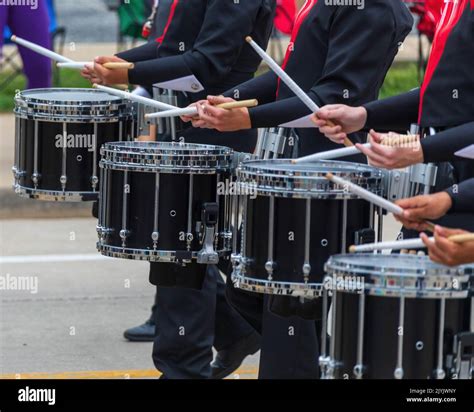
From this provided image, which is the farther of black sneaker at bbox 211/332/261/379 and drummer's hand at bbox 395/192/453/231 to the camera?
black sneaker at bbox 211/332/261/379

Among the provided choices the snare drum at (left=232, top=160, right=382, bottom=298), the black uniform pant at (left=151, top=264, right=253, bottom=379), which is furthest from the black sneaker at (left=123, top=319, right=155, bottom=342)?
the snare drum at (left=232, top=160, right=382, bottom=298)

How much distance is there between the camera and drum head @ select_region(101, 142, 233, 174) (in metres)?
5.14

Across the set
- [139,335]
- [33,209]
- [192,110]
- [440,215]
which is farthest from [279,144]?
[33,209]

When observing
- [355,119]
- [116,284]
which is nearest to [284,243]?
[355,119]

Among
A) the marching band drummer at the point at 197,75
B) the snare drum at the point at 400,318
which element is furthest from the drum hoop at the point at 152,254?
the snare drum at the point at 400,318

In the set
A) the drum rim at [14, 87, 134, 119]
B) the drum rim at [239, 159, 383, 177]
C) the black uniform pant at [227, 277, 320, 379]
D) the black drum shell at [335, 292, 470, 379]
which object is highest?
the drum rim at [14, 87, 134, 119]

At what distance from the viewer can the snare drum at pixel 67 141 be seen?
230 inches

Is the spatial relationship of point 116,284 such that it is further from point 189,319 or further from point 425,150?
point 425,150

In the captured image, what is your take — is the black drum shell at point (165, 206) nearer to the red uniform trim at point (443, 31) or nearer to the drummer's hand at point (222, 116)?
the drummer's hand at point (222, 116)

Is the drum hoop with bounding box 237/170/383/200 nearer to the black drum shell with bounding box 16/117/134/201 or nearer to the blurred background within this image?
the blurred background

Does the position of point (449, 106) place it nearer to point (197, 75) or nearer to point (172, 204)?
point (172, 204)

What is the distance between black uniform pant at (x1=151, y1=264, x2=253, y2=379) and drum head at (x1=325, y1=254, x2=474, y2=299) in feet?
6.62

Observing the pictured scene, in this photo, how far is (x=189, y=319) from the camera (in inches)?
235
